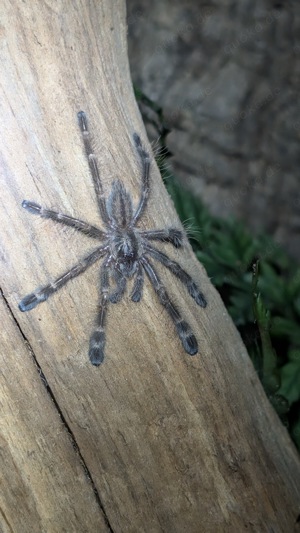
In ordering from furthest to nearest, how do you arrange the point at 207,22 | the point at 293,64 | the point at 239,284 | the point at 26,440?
the point at 207,22
the point at 293,64
the point at 239,284
the point at 26,440

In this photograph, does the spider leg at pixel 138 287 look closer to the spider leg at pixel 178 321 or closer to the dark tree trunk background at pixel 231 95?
the spider leg at pixel 178 321

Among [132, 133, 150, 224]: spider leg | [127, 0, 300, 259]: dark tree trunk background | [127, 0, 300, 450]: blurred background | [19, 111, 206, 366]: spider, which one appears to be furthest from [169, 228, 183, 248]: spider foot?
[127, 0, 300, 259]: dark tree trunk background

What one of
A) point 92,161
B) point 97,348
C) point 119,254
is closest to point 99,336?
point 97,348

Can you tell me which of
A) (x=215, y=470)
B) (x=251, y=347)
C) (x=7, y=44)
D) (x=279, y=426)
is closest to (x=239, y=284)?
(x=251, y=347)

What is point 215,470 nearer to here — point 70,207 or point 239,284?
point 70,207

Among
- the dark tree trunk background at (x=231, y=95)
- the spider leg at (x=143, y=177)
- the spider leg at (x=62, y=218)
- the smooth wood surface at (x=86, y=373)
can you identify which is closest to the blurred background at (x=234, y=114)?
the dark tree trunk background at (x=231, y=95)

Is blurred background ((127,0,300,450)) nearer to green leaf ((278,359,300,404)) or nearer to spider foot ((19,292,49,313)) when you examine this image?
green leaf ((278,359,300,404))
